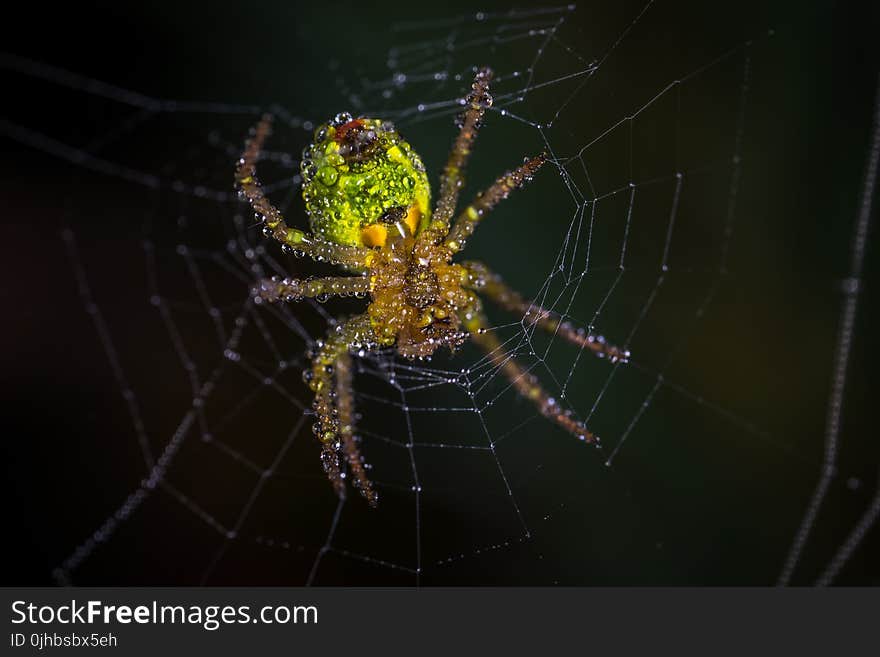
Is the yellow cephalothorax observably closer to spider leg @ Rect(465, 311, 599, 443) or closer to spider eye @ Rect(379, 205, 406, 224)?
spider eye @ Rect(379, 205, 406, 224)

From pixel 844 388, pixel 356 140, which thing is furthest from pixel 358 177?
pixel 844 388

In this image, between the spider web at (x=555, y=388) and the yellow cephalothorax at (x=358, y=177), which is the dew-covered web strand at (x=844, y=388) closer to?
the spider web at (x=555, y=388)

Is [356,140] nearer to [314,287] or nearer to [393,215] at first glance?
[393,215]

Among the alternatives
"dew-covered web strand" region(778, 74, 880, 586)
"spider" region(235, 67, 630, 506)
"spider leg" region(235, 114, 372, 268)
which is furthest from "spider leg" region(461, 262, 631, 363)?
"dew-covered web strand" region(778, 74, 880, 586)

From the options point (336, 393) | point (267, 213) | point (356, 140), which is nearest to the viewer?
point (356, 140)

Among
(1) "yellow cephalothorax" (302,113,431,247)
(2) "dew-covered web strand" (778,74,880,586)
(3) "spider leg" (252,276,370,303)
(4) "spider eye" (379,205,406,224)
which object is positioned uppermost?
(1) "yellow cephalothorax" (302,113,431,247)

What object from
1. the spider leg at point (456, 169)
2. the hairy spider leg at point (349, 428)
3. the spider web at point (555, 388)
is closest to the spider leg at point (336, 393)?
the hairy spider leg at point (349, 428)

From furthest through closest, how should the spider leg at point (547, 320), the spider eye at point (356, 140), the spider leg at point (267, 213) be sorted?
1. the spider leg at point (547, 320)
2. the spider leg at point (267, 213)
3. the spider eye at point (356, 140)

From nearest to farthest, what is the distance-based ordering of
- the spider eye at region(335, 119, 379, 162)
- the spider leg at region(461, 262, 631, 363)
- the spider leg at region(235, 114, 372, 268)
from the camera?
1. the spider eye at region(335, 119, 379, 162)
2. the spider leg at region(235, 114, 372, 268)
3. the spider leg at region(461, 262, 631, 363)
